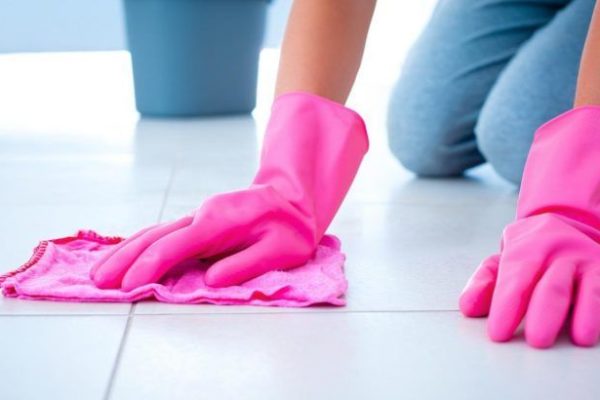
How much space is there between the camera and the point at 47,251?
2.98 ft

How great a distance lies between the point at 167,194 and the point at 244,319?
23.5 inches

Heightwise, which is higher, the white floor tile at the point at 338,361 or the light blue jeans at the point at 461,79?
the white floor tile at the point at 338,361

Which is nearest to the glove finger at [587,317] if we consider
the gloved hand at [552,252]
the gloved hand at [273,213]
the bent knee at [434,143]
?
the gloved hand at [552,252]

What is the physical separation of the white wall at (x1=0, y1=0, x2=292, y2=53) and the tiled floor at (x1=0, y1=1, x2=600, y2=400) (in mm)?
2427

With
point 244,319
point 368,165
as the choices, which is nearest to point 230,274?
point 244,319

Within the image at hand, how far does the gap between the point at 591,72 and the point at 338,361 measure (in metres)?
0.38

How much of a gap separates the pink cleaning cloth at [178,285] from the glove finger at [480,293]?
0.11 meters

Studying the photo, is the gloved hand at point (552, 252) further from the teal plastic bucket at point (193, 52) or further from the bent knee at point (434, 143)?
the teal plastic bucket at point (193, 52)

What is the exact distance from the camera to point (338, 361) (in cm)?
70

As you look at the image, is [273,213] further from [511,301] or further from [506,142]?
[506,142]

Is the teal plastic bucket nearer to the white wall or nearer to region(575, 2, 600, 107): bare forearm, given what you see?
region(575, 2, 600, 107): bare forearm

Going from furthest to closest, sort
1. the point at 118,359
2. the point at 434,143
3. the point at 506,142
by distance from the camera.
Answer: the point at 434,143
the point at 506,142
the point at 118,359

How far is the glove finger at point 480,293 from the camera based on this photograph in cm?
79

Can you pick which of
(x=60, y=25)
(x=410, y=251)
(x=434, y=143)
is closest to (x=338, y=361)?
(x=410, y=251)
